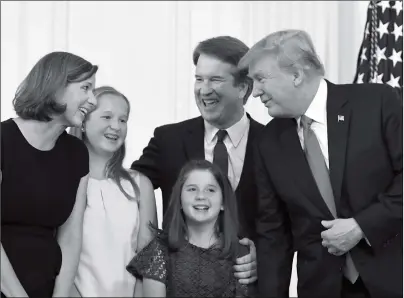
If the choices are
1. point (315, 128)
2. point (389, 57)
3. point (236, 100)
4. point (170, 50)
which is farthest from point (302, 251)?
point (170, 50)

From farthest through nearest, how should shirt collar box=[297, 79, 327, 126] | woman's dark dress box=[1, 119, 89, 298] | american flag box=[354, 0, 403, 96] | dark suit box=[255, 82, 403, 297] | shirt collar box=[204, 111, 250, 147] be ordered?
american flag box=[354, 0, 403, 96]
shirt collar box=[204, 111, 250, 147]
shirt collar box=[297, 79, 327, 126]
dark suit box=[255, 82, 403, 297]
woman's dark dress box=[1, 119, 89, 298]

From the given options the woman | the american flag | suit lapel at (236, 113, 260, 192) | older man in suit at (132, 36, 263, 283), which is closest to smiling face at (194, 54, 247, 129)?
older man in suit at (132, 36, 263, 283)

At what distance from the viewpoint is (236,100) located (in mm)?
3287

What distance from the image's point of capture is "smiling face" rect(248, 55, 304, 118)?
289 cm

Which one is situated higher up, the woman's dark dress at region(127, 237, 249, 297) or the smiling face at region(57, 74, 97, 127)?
the smiling face at region(57, 74, 97, 127)

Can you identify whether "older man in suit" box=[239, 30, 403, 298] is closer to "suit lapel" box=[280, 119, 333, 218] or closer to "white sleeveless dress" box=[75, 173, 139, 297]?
"suit lapel" box=[280, 119, 333, 218]

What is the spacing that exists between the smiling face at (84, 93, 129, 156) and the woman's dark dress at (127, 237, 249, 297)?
0.45 meters

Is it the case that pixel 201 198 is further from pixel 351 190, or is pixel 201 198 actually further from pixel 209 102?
pixel 351 190

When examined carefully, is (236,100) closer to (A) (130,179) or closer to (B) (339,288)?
(A) (130,179)

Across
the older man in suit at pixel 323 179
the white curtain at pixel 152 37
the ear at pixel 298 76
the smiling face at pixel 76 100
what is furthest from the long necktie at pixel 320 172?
the white curtain at pixel 152 37

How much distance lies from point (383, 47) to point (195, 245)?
219 centimetres

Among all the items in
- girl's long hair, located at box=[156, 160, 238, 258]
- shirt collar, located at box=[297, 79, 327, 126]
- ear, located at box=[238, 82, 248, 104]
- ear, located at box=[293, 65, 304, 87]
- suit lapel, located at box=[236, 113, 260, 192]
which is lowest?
girl's long hair, located at box=[156, 160, 238, 258]

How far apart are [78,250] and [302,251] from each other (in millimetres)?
864

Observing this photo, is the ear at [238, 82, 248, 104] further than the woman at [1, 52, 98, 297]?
Yes
